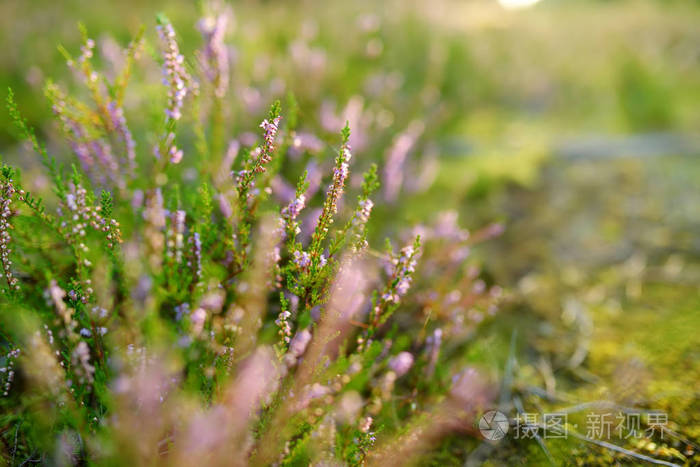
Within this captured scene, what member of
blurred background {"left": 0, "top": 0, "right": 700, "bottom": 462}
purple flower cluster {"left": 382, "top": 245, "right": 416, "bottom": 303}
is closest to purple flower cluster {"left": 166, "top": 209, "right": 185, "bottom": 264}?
purple flower cluster {"left": 382, "top": 245, "right": 416, "bottom": 303}

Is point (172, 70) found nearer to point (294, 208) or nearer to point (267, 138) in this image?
point (267, 138)

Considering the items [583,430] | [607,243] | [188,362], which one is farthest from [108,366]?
[607,243]

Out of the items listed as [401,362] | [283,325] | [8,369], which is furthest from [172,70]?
[401,362]

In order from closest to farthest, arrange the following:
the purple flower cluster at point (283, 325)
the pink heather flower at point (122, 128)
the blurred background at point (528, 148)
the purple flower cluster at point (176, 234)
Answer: the purple flower cluster at point (283, 325)
the purple flower cluster at point (176, 234)
the pink heather flower at point (122, 128)
the blurred background at point (528, 148)

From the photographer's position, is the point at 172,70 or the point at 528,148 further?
the point at 528,148

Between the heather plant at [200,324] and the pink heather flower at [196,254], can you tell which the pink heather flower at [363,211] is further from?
the pink heather flower at [196,254]

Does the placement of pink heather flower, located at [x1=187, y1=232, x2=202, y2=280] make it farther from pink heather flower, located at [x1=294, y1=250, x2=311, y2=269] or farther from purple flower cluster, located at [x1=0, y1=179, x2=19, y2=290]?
purple flower cluster, located at [x1=0, y1=179, x2=19, y2=290]

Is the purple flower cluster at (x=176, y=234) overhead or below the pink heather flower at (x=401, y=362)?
overhead

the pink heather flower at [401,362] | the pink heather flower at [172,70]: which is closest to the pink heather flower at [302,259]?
the pink heather flower at [401,362]
